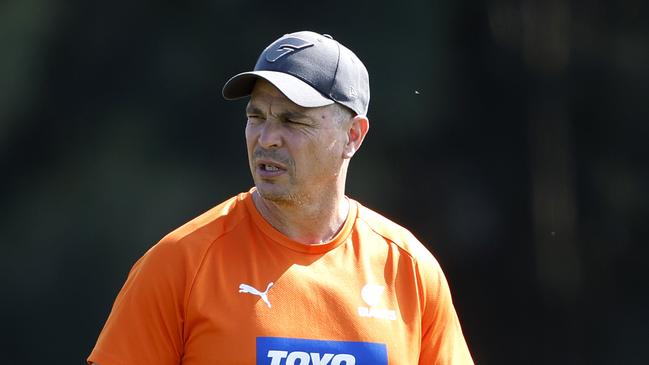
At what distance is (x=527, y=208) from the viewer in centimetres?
372

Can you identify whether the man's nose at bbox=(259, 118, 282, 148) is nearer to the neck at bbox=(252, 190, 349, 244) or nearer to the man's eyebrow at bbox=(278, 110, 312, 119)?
the man's eyebrow at bbox=(278, 110, 312, 119)

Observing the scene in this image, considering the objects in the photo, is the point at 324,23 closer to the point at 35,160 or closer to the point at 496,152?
the point at 496,152

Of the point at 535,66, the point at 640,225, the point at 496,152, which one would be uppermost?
the point at 535,66

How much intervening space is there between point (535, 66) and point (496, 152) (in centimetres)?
34

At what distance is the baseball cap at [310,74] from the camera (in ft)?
7.78

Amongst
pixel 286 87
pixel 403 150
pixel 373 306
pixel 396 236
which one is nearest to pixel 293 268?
pixel 373 306

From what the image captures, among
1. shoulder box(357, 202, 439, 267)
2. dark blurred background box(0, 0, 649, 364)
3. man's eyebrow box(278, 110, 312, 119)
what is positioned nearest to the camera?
man's eyebrow box(278, 110, 312, 119)

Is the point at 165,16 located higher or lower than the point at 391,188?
higher

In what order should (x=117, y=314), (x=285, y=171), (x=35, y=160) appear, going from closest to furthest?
(x=117, y=314), (x=285, y=171), (x=35, y=160)

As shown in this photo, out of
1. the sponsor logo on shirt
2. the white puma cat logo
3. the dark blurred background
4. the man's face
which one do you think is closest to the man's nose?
the man's face

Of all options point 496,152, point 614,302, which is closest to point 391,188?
point 496,152

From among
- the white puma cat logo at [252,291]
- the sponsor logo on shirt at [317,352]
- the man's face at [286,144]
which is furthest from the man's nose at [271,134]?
the sponsor logo on shirt at [317,352]

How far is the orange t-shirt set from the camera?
2197mm

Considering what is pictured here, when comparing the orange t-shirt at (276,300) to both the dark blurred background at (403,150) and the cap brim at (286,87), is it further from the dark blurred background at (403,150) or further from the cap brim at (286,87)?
the dark blurred background at (403,150)
